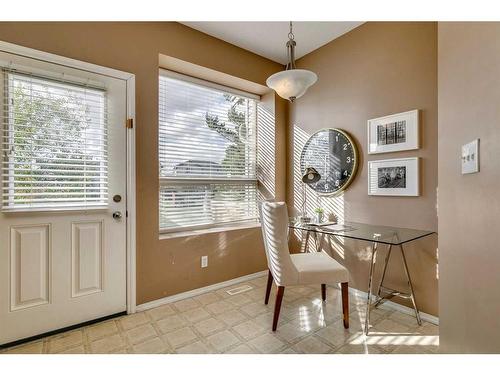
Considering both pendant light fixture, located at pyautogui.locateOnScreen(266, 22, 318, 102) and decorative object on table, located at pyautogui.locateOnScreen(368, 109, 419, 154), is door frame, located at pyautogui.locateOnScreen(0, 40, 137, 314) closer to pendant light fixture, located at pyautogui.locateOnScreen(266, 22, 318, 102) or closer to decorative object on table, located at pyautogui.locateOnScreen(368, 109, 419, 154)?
pendant light fixture, located at pyautogui.locateOnScreen(266, 22, 318, 102)

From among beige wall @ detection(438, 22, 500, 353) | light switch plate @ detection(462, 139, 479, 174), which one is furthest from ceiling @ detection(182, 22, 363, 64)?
light switch plate @ detection(462, 139, 479, 174)

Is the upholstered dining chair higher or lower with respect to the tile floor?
higher

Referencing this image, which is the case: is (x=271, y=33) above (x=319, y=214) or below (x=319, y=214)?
above

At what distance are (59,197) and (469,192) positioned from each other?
2461 mm

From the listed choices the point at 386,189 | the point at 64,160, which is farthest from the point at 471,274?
the point at 64,160

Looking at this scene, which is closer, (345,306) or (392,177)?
(345,306)

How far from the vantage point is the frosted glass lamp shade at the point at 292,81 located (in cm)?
167

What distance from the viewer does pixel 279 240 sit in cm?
197

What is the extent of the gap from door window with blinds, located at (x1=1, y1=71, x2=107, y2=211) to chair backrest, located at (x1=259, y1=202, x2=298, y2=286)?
1378mm

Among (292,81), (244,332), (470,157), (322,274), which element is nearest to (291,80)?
(292,81)

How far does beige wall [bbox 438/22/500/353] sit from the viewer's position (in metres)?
0.74

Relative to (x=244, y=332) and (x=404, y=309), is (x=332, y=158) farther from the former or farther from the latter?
(x=244, y=332)

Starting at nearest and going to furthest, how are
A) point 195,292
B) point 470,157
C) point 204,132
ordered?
point 470,157, point 195,292, point 204,132

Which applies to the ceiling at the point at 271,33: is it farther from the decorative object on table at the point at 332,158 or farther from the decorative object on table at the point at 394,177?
the decorative object on table at the point at 394,177
